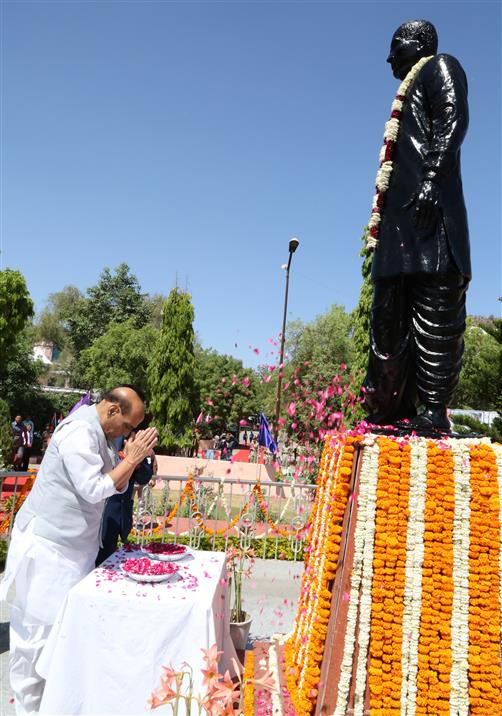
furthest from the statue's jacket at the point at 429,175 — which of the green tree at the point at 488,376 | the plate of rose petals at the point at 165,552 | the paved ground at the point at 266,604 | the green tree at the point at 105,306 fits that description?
the green tree at the point at 105,306

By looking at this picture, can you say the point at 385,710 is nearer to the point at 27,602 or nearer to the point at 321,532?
the point at 321,532

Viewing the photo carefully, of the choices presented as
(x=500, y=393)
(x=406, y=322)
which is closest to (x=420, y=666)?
(x=406, y=322)

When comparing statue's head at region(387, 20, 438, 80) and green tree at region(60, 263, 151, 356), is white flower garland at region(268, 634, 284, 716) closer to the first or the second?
statue's head at region(387, 20, 438, 80)

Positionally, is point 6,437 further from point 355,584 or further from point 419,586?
point 419,586

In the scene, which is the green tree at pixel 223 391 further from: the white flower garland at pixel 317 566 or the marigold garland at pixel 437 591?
the marigold garland at pixel 437 591

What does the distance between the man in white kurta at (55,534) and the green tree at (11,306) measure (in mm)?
17026

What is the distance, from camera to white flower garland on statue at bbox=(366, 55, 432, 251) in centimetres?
325

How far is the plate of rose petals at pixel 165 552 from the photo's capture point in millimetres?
3260

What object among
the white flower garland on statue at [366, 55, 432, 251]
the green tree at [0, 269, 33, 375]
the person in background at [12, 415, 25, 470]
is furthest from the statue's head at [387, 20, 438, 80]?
the green tree at [0, 269, 33, 375]

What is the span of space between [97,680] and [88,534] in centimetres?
76

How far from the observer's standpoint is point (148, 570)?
2889 millimetres

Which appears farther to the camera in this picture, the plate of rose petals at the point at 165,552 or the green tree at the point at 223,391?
the green tree at the point at 223,391

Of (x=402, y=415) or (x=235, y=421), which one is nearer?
(x=402, y=415)

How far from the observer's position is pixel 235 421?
32344 mm
